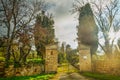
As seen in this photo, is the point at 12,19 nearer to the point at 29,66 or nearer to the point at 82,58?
the point at 29,66

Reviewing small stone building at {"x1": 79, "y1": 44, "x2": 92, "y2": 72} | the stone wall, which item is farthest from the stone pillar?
the stone wall

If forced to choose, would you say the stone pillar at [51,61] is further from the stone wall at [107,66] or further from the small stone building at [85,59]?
the stone wall at [107,66]

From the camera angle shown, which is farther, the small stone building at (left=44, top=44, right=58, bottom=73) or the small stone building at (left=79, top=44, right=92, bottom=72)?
the small stone building at (left=44, top=44, right=58, bottom=73)

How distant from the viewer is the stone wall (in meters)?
27.2

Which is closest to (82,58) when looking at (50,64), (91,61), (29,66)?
(91,61)

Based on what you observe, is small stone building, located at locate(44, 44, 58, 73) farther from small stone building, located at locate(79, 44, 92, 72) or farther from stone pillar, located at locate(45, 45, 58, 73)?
small stone building, located at locate(79, 44, 92, 72)

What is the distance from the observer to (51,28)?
53.7 m

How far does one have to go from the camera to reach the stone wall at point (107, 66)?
27.2m

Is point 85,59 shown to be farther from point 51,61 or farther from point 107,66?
point 51,61

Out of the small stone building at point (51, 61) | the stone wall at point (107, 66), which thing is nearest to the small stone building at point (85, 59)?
the stone wall at point (107, 66)

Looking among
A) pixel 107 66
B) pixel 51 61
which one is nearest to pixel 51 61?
pixel 51 61

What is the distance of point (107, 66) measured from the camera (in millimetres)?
29438

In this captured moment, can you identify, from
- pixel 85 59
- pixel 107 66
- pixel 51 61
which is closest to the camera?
pixel 107 66

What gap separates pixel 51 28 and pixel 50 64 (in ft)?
66.5
